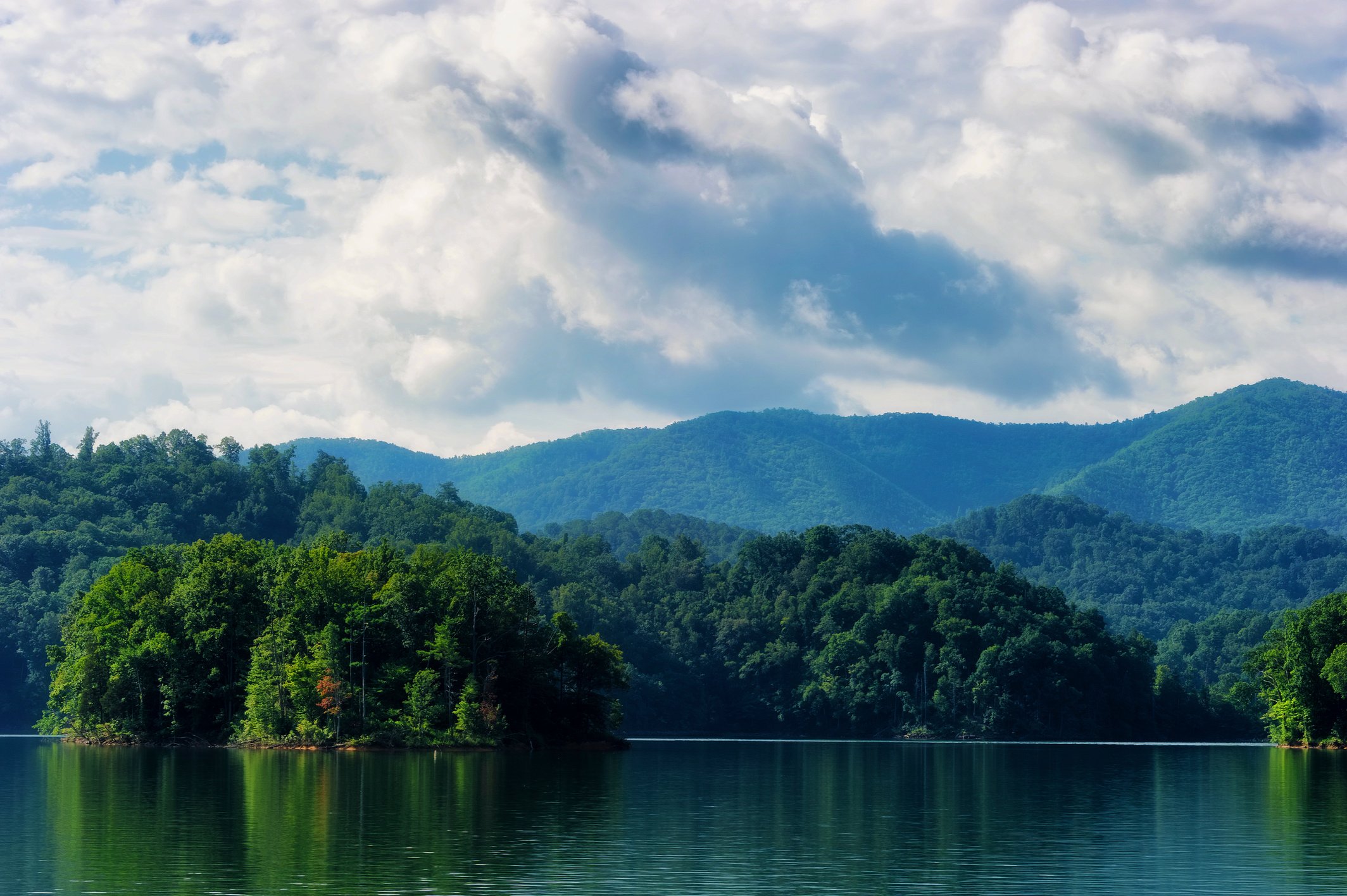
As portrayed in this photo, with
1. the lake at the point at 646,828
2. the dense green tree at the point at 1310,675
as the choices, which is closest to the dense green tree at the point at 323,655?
the lake at the point at 646,828

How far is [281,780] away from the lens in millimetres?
73875

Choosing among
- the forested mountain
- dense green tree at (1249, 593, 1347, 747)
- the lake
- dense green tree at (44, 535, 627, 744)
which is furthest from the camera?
dense green tree at (1249, 593, 1347, 747)

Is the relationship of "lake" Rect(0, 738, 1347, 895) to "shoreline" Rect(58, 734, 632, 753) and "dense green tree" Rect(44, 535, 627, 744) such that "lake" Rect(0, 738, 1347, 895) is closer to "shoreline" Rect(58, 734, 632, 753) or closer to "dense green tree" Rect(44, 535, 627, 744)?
"shoreline" Rect(58, 734, 632, 753)

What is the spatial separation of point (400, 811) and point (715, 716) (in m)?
136

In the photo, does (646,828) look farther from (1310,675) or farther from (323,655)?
(1310,675)

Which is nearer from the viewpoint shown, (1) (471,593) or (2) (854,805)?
(2) (854,805)

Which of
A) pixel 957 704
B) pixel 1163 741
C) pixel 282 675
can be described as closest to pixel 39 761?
pixel 282 675

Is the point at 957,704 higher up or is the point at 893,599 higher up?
the point at 893,599

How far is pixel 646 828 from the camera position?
55.5m

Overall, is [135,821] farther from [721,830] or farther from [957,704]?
[957,704]

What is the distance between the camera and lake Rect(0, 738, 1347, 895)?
4166cm

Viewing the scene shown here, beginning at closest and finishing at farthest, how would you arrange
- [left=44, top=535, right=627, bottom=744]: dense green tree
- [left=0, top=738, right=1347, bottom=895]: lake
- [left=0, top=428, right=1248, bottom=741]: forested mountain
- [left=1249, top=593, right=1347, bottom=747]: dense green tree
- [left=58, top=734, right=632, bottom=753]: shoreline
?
[left=0, top=738, right=1347, bottom=895]: lake → [left=58, top=734, right=632, bottom=753]: shoreline → [left=44, top=535, right=627, bottom=744]: dense green tree → [left=0, top=428, right=1248, bottom=741]: forested mountain → [left=1249, top=593, right=1347, bottom=747]: dense green tree

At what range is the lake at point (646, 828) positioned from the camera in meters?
41.7

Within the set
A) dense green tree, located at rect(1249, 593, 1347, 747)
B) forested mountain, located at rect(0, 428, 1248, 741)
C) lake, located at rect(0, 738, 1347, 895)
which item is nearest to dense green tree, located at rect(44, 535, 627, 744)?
forested mountain, located at rect(0, 428, 1248, 741)
